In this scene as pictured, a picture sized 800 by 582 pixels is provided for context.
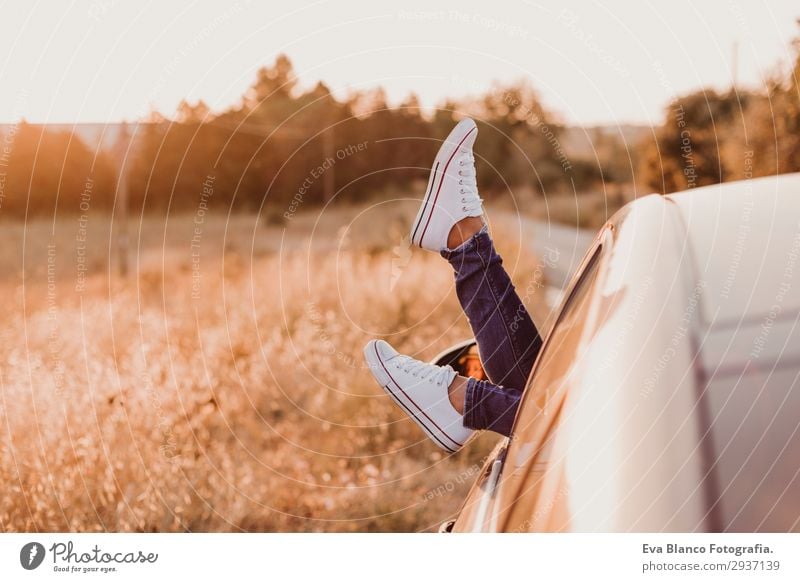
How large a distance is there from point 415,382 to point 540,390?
1.94 ft

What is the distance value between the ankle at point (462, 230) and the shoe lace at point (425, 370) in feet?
0.95

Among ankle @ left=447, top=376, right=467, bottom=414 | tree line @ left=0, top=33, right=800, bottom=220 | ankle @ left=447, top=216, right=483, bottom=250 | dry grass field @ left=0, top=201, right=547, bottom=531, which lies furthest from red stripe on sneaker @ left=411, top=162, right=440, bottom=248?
tree line @ left=0, top=33, right=800, bottom=220

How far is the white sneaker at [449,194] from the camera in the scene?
194 centimetres

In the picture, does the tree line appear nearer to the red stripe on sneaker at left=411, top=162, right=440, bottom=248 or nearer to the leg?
the red stripe on sneaker at left=411, top=162, right=440, bottom=248

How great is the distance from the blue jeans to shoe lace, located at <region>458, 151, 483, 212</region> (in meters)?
0.19

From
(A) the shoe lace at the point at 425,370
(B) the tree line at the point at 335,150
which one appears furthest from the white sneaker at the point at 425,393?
(B) the tree line at the point at 335,150

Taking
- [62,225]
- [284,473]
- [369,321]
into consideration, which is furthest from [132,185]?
[284,473]

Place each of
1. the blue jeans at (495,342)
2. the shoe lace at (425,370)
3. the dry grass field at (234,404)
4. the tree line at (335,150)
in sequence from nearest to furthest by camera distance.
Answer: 1. the blue jeans at (495,342)
2. the shoe lace at (425,370)
3. the dry grass field at (234,404)
4. the tree line at (335,150)

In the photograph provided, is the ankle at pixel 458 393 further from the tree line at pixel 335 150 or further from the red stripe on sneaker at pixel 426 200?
the tree line at pixel 335 150

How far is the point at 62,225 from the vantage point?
13.2m
